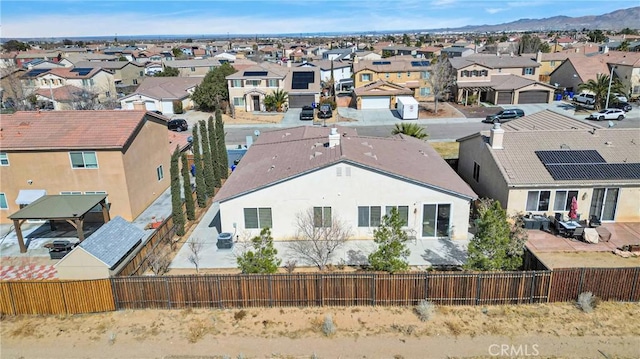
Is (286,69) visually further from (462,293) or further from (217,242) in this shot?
(462,293)

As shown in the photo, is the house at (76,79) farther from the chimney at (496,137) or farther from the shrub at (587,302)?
the shrub at (587,302)

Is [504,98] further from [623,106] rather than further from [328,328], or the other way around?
[328,328]

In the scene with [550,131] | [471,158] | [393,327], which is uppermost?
[550,131]

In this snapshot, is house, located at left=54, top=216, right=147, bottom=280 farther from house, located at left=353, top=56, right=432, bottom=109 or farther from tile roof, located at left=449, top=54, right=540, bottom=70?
tile roof, located at left=449, top=54, right=540, bottom=70

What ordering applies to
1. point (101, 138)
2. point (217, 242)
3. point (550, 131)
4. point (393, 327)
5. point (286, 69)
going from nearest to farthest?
point (393, 327) → point (217, 242) → point (101, 138) → point (550, 131) → point (286, 69)

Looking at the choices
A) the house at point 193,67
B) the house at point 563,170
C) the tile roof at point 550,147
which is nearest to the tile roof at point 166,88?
the house at point 193,67

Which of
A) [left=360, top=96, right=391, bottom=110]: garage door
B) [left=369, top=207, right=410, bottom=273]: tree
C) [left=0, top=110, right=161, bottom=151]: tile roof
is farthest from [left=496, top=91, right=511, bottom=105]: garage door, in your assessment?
[left=0, top=110, right=161, bottom=151]: tile roof

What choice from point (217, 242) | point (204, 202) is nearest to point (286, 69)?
point (204, 202)
